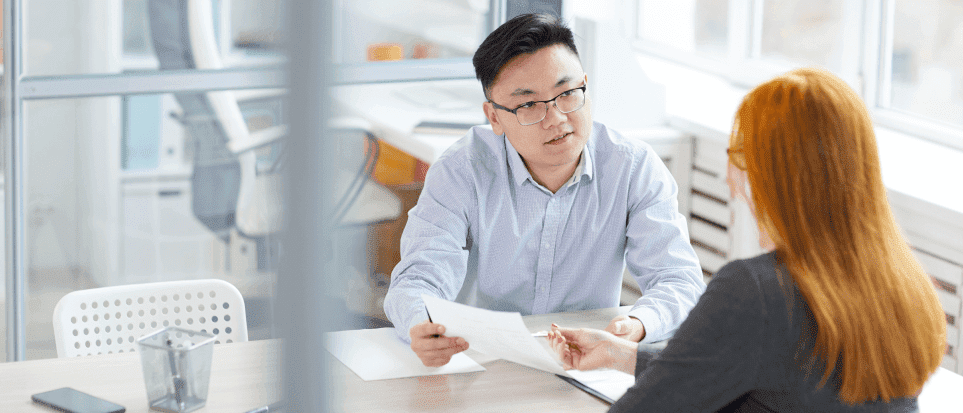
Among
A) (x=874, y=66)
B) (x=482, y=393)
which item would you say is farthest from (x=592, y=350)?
(x=874, y=66)

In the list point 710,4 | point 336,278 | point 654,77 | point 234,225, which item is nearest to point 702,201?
point 654,77

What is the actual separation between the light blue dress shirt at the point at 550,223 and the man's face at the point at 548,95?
8cm

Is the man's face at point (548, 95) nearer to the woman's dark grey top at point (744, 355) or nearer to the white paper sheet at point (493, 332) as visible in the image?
the white paper sheet at point (493, 332)

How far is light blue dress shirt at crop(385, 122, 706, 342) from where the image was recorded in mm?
1674

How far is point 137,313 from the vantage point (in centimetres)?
164

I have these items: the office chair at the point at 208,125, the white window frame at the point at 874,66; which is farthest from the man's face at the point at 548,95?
the white window frame at the point at 874,66

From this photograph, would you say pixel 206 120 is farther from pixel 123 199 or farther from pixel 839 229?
Result: pixel 839 229

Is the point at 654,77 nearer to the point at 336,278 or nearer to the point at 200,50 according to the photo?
the point at 200,50

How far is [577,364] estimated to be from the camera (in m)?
1.29

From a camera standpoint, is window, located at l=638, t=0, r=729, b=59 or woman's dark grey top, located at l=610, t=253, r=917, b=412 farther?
window, located at l=638, t=0, r=729, b=59

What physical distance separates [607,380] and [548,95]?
564 mm

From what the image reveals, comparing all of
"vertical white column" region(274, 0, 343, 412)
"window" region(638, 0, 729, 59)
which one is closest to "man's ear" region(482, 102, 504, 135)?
"vertical white column" region(274, 0, 343, 412)

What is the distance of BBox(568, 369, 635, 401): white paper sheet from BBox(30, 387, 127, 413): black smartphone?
0.61 meters

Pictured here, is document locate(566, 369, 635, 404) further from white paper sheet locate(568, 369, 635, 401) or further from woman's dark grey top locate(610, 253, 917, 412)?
woman's dark grey top locate(610, 253, 917, 412)
